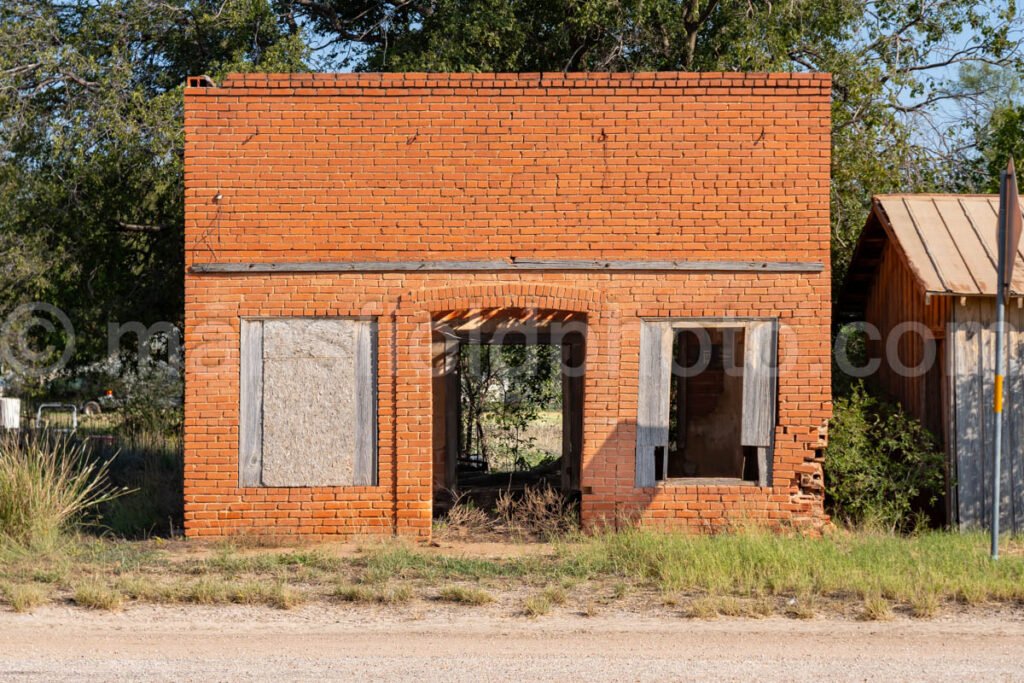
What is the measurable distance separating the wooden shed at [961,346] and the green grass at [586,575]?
3.48 ft

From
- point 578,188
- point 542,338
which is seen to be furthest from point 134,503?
point 578,188

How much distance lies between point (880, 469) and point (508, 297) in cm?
452

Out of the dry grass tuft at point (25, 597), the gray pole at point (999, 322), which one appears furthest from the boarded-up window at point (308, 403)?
the gray pole at point (999, 322)

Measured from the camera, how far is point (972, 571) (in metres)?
8.94

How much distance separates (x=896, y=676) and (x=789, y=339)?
16.2ft

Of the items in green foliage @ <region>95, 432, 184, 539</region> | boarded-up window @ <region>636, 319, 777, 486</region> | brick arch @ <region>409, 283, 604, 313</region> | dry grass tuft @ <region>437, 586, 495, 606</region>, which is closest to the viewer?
dry grass tuft @ <region>437, 586, 495, 606</region>

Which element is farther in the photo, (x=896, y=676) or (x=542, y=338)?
(x=542, y=338)

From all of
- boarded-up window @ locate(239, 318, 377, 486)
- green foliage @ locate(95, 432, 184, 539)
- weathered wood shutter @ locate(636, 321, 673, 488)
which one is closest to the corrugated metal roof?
weathered wood shutter @ locate(636, 321, 673, 488)

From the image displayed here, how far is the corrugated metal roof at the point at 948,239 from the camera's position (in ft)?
37.0

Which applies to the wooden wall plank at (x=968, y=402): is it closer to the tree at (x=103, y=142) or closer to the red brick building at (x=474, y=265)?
the red brick building at (x=474, y=265)

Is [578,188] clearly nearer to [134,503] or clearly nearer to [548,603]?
[548,603]

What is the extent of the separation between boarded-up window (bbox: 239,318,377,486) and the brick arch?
820 mm

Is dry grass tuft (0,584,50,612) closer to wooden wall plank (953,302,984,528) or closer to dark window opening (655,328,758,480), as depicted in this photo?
dark window opening (655,328,758,480)

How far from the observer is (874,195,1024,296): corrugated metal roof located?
11268 mm
